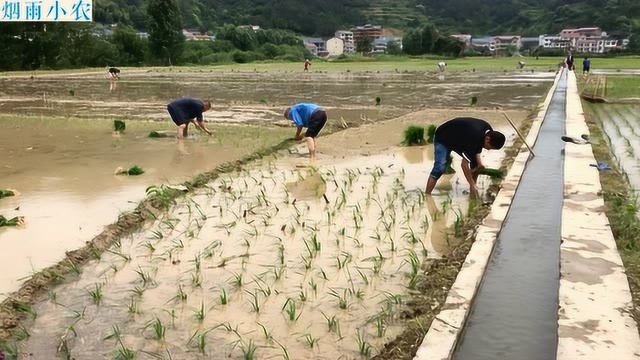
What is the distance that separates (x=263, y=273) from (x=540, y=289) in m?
1.95

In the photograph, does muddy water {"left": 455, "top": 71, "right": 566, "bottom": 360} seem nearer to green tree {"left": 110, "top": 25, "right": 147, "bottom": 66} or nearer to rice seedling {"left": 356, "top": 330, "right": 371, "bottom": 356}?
rice seedling {"left": 356, "top": 330, "right": 371, "bottom": 356}

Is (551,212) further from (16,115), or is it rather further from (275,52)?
(275,52)

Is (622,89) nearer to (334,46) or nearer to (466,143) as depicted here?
(466,143)

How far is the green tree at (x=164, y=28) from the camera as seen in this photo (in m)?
57.1

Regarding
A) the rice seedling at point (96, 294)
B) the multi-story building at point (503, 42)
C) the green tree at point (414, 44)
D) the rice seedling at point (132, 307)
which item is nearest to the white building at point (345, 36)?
the multi-story building at point (503, 42)

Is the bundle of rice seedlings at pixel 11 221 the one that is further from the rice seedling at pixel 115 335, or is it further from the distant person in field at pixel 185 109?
the distant person in field at pixel 185 109

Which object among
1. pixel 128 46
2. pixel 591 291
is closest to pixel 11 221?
pixel 591 291

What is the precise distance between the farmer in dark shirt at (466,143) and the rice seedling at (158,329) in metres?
3.85

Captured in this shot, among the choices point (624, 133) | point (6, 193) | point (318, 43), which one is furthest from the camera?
point (318, 43)

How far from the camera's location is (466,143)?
622 centimetres

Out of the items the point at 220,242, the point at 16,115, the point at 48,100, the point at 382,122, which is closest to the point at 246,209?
the point at 220,242

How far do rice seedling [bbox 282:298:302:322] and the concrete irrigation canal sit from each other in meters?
0.83

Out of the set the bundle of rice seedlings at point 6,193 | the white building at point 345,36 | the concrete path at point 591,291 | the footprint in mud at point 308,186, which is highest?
the white building at point 345,36

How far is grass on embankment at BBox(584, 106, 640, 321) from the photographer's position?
3993mm
